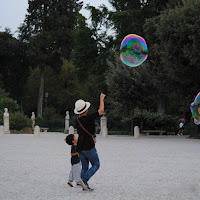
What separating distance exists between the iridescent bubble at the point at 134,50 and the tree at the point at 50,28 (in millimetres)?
37050

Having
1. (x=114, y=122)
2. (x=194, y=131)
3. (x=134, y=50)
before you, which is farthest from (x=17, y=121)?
(x=134, y=50)

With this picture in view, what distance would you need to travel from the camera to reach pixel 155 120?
33.5 m

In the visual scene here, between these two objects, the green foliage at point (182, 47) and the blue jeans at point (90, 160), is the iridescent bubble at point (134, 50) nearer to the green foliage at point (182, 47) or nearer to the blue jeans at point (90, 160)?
the blue jeans at point (90, 160)

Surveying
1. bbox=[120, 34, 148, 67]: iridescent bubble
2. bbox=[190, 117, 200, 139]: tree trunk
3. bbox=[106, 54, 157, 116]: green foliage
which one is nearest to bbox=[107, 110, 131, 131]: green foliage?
bbox=[106, 54, 157, 116]: green foliage

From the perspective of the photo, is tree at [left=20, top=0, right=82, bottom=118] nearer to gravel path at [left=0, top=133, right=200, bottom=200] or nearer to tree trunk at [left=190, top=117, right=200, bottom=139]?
tree trunk at [left=190, top=117, right=200, bottom=139]

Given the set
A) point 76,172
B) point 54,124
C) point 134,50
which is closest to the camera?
point 76,172

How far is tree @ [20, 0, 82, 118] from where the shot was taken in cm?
5075

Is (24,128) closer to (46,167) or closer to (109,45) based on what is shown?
(109,45)

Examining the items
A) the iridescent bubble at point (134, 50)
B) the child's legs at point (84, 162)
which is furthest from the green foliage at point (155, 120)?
the child's legs at point (84, 162)

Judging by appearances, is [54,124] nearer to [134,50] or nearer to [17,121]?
[17,121]

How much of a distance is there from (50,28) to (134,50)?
39385mm

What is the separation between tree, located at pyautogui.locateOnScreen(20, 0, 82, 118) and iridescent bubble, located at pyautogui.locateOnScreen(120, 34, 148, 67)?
37.0 meters

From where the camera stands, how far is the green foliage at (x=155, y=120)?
32969 millimetres

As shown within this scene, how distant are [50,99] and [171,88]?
1465 inches
